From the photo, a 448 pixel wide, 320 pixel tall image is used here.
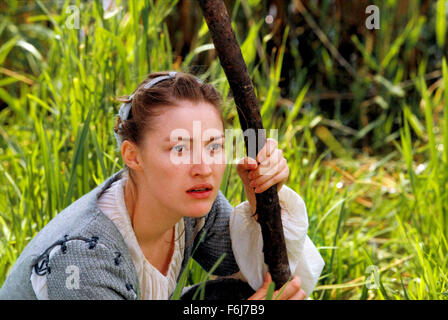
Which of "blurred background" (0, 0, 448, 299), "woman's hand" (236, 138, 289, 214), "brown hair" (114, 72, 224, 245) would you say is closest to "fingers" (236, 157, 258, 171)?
"woman's hand" (236, 138, 289, 214)

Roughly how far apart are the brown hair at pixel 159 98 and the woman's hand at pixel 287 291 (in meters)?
0.34

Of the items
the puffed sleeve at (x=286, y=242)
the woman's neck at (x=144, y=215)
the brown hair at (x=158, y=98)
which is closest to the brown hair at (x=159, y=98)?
the brown hair at (x=158, y=98)

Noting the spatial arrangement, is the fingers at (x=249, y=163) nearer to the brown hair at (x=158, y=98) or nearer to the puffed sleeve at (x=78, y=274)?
the brown hair at (x=158, y=98)

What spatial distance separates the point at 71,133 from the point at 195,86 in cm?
64

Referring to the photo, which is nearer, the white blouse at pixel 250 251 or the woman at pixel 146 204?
the woman at pixel 146 204

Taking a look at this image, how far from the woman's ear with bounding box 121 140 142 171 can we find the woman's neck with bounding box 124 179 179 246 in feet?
0.16

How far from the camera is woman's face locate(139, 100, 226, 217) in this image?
3.17ft

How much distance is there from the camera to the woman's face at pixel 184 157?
38.1 inches

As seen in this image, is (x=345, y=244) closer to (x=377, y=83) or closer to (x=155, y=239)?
(x=155, y=239)

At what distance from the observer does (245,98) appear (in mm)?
928

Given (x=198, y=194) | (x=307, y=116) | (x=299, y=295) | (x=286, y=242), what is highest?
(x=307, y=116)

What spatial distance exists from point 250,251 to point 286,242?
78 millimetres

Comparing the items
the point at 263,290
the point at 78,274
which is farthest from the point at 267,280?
the point at 78,274

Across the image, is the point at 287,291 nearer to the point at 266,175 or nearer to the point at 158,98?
the point at 266,175
